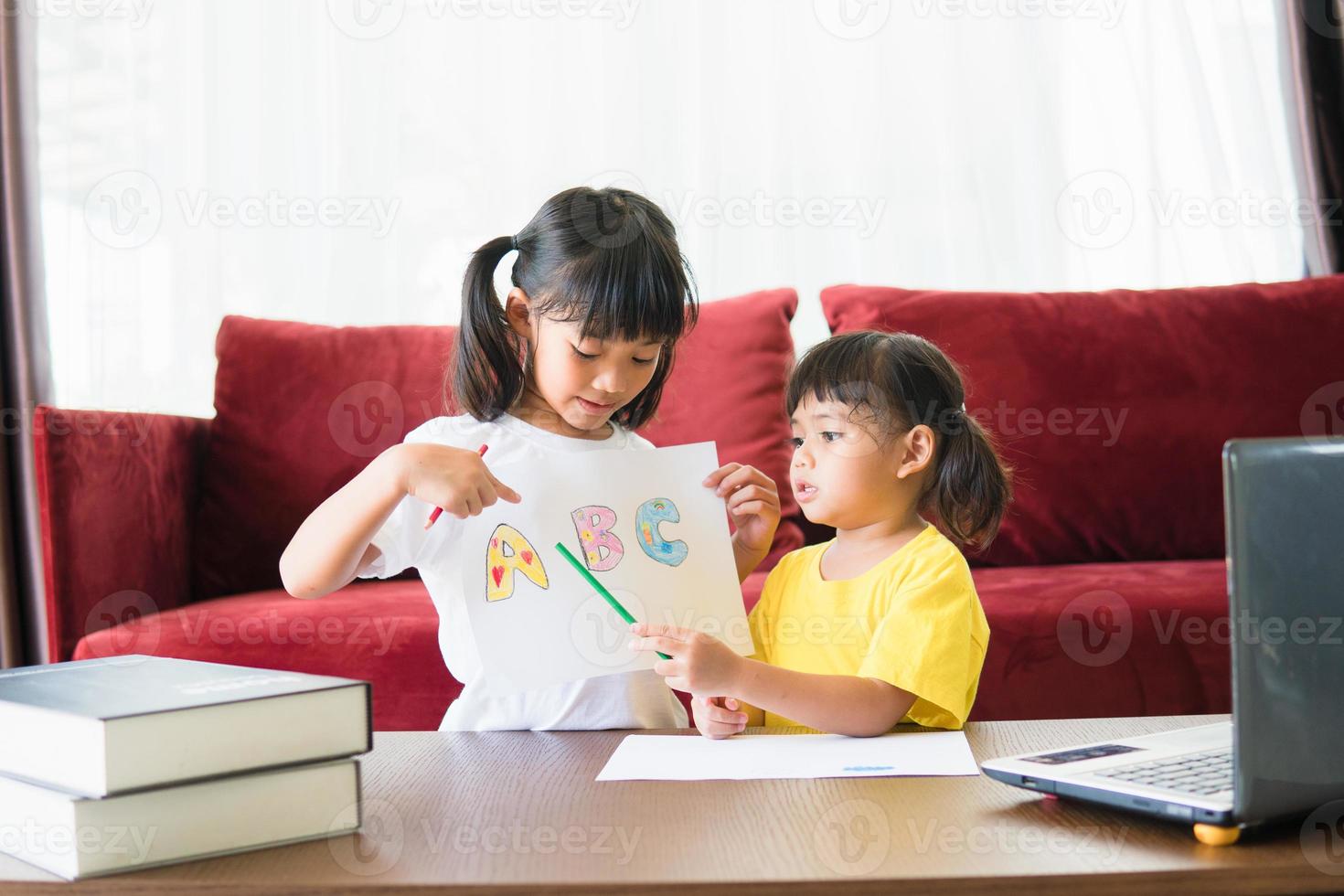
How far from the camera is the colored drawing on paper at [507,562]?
1018 millimetres

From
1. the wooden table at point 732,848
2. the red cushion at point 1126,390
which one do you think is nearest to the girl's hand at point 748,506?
the wooden table at point 732,848

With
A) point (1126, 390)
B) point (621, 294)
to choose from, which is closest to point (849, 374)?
point (621, 294)

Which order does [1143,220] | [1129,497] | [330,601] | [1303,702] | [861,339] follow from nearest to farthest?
[1303,702] → [861,339] → [330,601] → [1129,497] → [1143,220]

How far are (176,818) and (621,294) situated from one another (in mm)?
660

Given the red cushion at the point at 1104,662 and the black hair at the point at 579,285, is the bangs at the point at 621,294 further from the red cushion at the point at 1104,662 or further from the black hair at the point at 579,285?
the red cushion at the point at 1104,662

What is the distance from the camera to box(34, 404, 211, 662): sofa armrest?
5.69 ft

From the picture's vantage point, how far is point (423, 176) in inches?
103

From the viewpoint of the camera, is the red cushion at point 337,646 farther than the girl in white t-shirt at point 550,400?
Yes

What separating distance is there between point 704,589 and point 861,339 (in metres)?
0.31

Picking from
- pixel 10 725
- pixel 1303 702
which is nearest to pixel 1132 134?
pixel 1303 702

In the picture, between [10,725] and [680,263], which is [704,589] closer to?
[680,263]

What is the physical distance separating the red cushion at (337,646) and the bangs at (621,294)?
66 centimetres

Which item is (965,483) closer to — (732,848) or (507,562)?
(507,562)

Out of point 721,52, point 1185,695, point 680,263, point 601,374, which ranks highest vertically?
point 721,52
